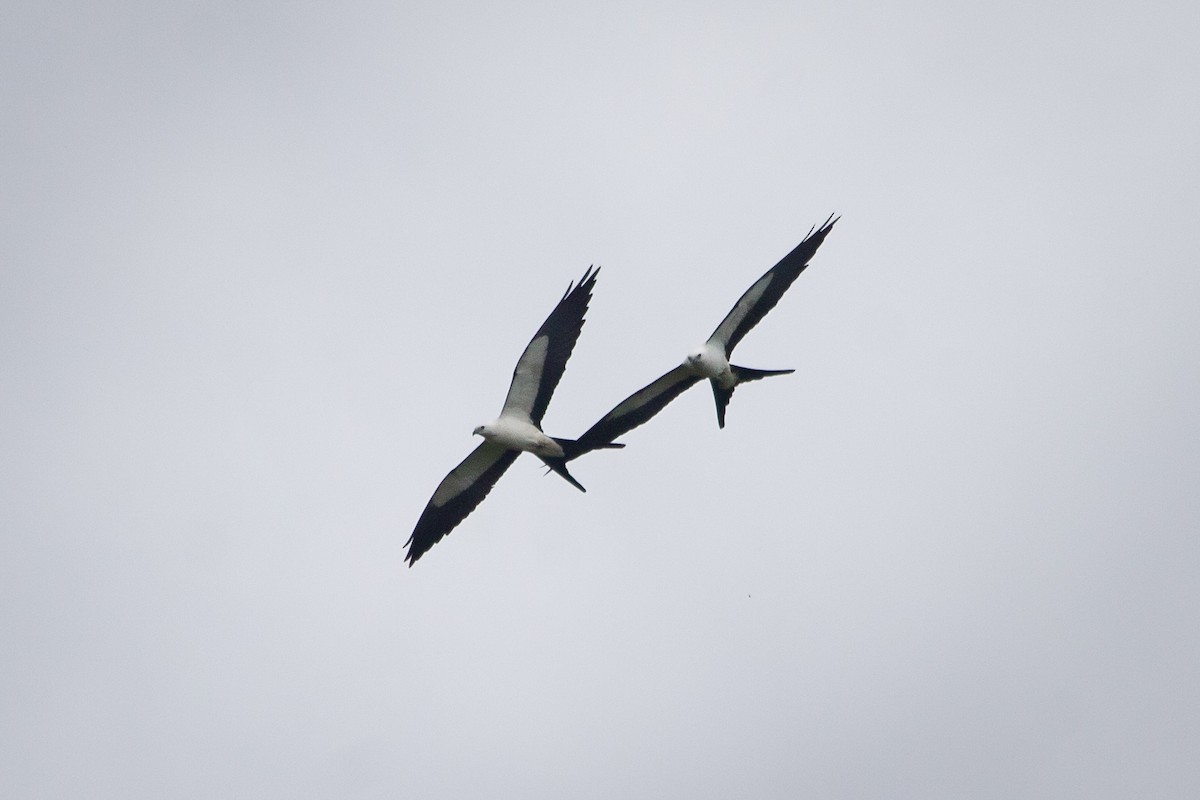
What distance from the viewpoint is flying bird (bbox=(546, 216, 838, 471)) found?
78.0 feet

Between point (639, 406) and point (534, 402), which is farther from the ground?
point (534, 402)

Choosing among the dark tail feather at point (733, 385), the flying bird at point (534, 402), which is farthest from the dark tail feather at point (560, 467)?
the dark tail feather at point (733, 385)

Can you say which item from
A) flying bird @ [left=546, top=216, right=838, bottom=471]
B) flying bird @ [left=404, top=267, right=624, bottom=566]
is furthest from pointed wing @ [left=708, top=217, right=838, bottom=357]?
flying bird @ [left=404, top=267, right=624, bottom=566]

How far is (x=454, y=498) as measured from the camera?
78.4 feet

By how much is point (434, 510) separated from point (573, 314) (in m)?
3.95

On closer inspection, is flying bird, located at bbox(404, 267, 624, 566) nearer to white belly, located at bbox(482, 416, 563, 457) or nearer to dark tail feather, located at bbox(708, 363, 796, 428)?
white belly, located at bbox(482, 416, 563, 457)

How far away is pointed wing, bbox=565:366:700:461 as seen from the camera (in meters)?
23.8

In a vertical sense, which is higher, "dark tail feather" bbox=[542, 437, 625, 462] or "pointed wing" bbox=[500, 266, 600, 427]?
"pointed wing" bbox=[500, 266, 600, 427]

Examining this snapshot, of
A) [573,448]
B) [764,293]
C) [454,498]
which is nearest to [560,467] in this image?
[573,448]

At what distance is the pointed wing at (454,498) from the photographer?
23.7 metres

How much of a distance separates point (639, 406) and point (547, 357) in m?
2.04

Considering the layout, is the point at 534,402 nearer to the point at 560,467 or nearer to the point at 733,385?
the point at 560,467

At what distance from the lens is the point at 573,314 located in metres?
22.6

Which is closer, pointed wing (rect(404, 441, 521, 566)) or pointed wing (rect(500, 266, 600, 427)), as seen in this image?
pointed wing (rect(500, 266, 600, 427))
